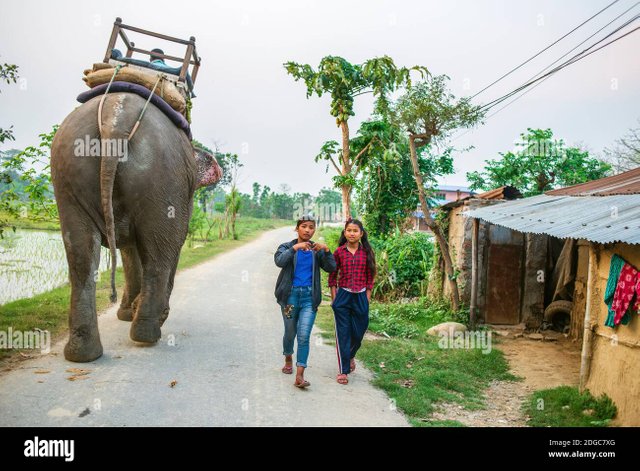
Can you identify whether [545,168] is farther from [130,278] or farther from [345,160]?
[130,278]

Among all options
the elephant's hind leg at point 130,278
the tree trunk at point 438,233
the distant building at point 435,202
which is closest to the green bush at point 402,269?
the distant building at point 435,202

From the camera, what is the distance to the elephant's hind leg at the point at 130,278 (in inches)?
243

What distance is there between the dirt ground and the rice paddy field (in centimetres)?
636


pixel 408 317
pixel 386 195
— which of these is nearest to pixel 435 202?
pixel 386 195

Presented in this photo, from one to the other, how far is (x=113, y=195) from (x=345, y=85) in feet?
24.4

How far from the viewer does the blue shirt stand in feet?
15.1

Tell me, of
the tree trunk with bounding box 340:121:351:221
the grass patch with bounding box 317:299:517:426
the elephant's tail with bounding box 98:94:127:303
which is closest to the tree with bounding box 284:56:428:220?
the tree trunk with bounding box 340:121:351:221

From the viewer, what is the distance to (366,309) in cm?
496

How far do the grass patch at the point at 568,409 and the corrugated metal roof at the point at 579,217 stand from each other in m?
1.66

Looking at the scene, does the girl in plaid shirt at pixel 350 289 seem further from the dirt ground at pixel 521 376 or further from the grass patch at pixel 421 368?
the dirt ground at pixel 521 376
